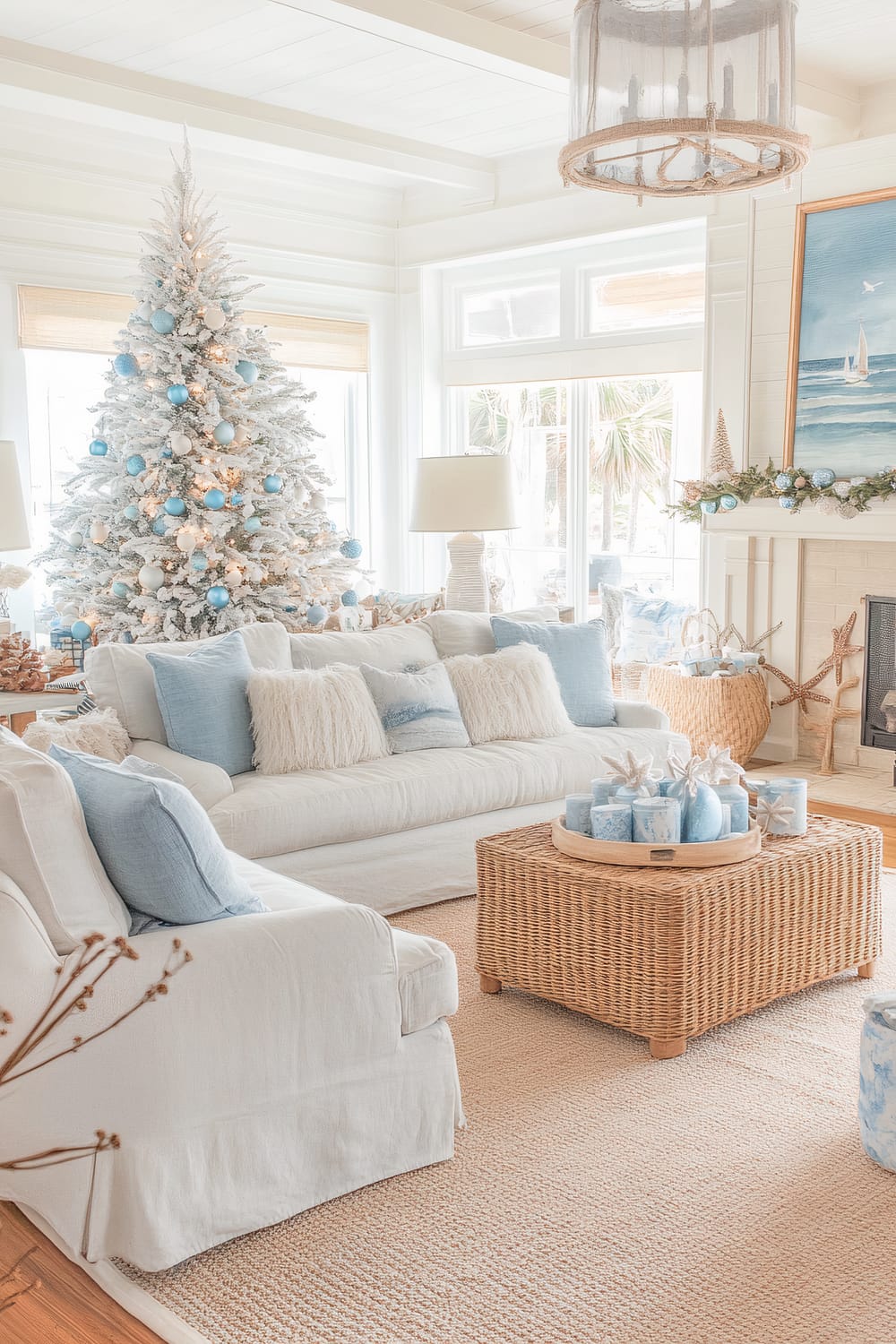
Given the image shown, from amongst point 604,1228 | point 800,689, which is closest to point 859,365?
point 800,689

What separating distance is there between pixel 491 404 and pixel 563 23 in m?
3.03

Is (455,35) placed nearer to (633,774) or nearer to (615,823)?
(633,774)

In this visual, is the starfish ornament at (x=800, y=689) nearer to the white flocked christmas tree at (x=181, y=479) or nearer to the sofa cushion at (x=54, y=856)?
the white flocked christmas tree at (x=181, y=479)

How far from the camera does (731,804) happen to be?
10.5 feet

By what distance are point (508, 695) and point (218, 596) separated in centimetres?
151

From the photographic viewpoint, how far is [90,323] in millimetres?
6246

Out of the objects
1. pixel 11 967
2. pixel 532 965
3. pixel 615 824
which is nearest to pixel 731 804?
pixel 615 824

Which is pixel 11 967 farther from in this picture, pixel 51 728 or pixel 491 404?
pixel 491 404

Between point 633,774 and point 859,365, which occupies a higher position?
point 859,365

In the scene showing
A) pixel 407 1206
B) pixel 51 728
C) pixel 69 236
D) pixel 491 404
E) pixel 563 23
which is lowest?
pixel 407 1206

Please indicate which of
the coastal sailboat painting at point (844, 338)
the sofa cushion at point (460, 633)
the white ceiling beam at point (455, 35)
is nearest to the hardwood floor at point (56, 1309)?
the sofa cushion at point (460, 633)

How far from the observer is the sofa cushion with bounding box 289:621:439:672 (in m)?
4.41

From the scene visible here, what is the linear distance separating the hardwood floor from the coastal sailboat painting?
464 centimetres

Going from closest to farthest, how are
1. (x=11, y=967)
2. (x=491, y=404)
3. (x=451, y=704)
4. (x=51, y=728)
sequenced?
(x=11, y=967), (x=51, y=728), (x=451, y=704), (x=491, y=404)
